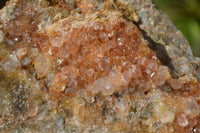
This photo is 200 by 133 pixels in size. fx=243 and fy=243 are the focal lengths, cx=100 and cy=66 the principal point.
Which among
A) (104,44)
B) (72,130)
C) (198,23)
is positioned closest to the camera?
(72,130)

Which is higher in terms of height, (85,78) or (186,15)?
(85,78)

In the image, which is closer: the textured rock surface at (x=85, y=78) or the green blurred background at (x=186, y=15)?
the textured rock surface at (x=85, y=78)

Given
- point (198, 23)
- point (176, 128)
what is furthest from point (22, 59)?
point (198, 23)

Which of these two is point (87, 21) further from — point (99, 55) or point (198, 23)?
point (198, 23)

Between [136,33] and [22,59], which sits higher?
[136,33]

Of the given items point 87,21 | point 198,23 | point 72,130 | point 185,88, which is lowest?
point 198,23

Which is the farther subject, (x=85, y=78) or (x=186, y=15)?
(x=186, y=15)
